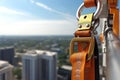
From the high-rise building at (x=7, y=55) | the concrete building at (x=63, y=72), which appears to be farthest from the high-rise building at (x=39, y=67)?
the high-rise building at (x=7, y=55)

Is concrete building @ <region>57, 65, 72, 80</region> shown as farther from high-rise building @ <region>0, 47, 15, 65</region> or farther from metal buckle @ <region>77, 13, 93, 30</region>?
metal buckle @ <region>77, 13, 93, 30</region>

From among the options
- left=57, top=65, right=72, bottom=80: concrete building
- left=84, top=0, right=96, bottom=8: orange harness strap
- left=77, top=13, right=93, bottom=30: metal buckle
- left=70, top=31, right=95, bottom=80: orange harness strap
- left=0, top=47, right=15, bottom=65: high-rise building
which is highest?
left=84, top=0, right=96, bottom=8: orange harness strap

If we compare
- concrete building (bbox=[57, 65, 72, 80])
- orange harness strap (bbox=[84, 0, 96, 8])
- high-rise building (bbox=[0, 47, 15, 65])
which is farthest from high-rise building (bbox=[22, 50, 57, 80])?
orange harness strap (bbox=[84, 0, 96, 8])

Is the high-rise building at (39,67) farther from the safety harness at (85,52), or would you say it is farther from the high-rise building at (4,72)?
the safety harness at (85,52)

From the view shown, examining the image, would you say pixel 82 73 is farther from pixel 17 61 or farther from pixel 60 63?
pixel 17 61

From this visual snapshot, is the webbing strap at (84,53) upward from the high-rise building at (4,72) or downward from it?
upward

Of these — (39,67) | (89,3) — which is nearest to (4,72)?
(39,67)

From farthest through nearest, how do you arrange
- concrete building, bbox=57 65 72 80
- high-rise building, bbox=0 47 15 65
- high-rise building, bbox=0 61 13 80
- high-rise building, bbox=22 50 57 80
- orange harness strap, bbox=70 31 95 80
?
high-rise building, bbox=0 47 15 65
concrete building, bbox=57 65 72 80
high-rise building, bbox=22 50 57 80
high-rise building, bbox=0 61 13 80
orange harness strap, bbox=70 31 95 80

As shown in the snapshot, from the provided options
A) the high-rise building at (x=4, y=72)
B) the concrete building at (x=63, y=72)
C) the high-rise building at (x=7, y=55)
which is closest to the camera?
→ the high-rise building at (x=4, y=72)
